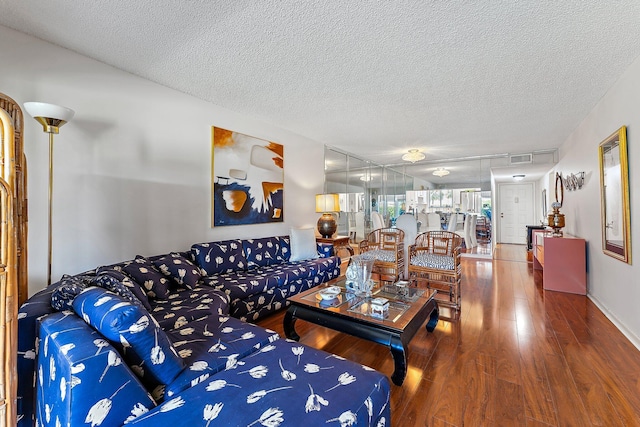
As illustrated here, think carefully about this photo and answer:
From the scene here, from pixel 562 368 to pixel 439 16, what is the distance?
2.58 m

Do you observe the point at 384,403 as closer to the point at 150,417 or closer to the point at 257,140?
the point at 150,417

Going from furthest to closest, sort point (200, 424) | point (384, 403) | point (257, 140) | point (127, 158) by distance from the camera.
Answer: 1. point (257, 140)
2. point (127, 158)
3. point (384, 403)
4. point (200, 424)

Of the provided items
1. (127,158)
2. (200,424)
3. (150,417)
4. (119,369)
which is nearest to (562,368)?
(200,424)

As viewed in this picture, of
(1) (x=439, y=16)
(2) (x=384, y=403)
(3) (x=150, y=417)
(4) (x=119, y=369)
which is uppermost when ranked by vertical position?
(1) (x=439, y=16)

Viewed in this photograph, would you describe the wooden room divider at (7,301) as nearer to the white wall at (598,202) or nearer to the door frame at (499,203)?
the white wall at (598,202)

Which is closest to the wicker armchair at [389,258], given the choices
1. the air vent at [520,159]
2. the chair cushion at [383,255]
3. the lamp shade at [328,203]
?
the chair cushion at [383,255]

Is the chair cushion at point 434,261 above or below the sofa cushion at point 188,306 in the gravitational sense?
above

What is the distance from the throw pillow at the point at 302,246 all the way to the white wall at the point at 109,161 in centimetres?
86

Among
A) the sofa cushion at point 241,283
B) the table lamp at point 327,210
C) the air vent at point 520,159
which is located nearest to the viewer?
the sofa cushion at point 241,283

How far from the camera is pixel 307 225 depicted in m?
4.82

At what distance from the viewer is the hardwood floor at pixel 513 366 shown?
1.51 meters

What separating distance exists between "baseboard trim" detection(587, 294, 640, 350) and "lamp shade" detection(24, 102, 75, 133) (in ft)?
15.3

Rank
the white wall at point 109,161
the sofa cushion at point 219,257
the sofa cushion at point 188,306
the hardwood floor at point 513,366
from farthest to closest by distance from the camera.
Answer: the sofa cushion at point 219,257 → the white wall at point 109,161 → the sofa cushion at point 188,306 → the hardwood floor at point 513,366

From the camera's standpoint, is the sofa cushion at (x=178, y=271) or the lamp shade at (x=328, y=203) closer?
the sofa cushion at (x=178, y=271)
